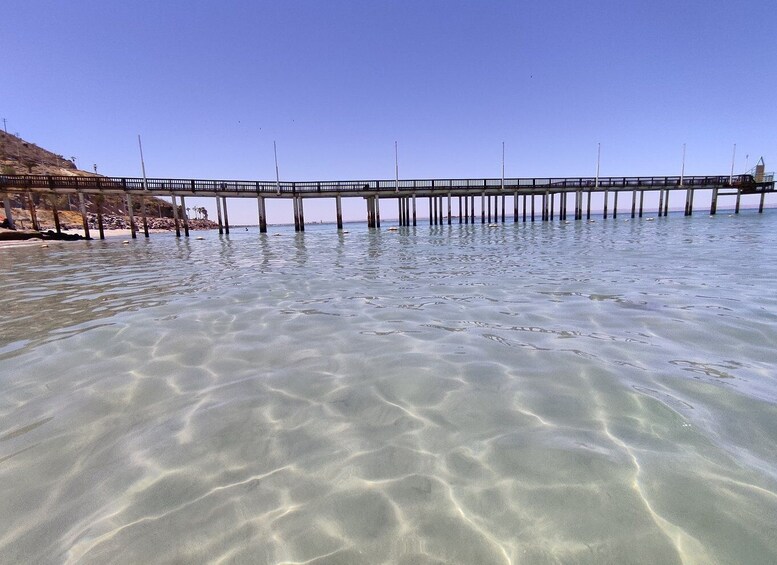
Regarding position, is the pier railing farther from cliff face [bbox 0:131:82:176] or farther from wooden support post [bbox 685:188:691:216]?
cliff face [bbox 0:131:82:176]

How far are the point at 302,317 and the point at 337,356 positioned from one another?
181cm

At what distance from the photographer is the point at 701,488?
6.65 ft

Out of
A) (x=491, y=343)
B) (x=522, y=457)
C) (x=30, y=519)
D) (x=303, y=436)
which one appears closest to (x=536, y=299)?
(x=491, y=343)

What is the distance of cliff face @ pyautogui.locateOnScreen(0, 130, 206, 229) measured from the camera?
2064 inches

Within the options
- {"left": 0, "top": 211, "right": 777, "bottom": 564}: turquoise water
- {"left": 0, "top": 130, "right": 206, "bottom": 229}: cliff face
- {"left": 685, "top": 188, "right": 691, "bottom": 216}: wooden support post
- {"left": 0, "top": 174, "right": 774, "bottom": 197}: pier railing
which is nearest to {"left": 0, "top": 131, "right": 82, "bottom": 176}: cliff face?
{"left": 0, "top": 130, "right": 206, "bottom": 229}: cliff face

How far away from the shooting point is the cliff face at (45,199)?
5244cm

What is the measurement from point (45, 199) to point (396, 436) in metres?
79.7

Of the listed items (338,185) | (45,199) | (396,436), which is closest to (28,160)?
(45,199)

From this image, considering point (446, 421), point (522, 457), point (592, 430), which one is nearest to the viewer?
point (522, 457)

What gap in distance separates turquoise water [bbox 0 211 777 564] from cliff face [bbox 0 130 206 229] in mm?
51880

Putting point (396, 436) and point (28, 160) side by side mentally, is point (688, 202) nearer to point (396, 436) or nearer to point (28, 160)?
point (396, 436)

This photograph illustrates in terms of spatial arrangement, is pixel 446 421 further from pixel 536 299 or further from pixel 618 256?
pixel 618 256

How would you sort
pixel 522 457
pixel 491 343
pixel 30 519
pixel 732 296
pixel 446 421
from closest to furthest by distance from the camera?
pixel 30 519, pixel 522 457, pixel 446 421, pixel 491 343, pixel 732 296

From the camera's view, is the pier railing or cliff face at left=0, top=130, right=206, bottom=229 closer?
the pier railing
